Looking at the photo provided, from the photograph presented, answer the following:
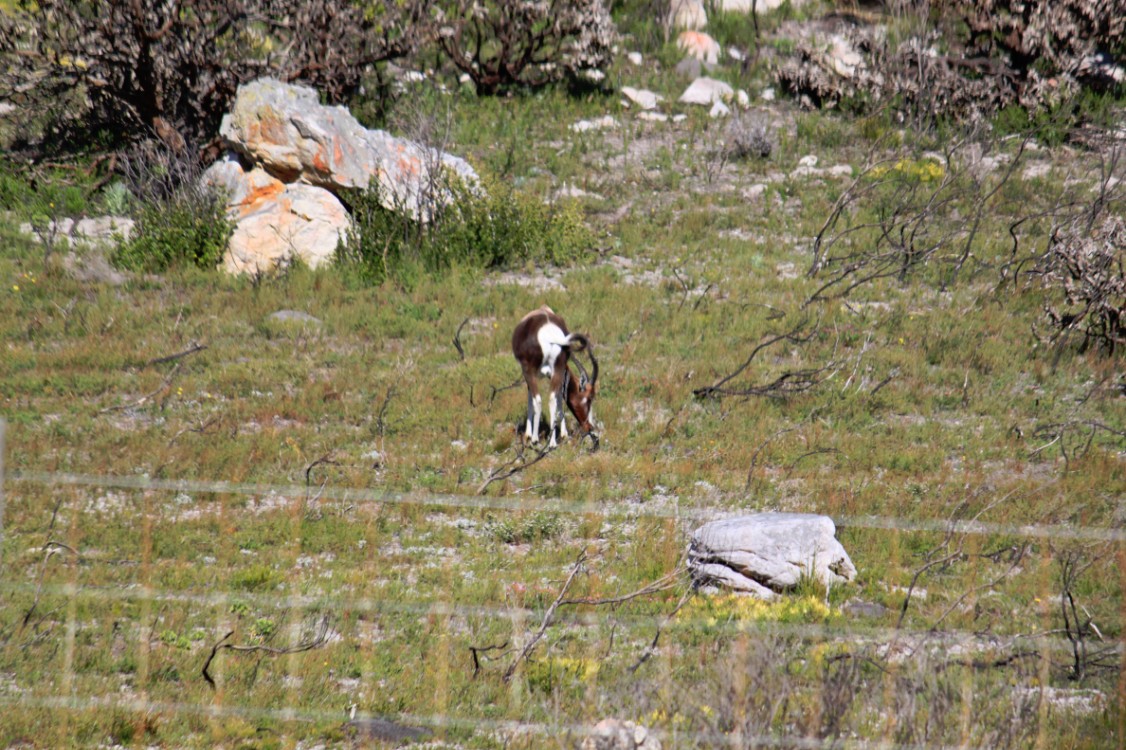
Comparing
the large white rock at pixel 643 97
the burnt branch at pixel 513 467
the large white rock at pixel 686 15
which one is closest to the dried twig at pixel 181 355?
the burnt branch at pixel 513 467

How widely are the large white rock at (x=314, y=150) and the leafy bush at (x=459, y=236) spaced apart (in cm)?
21

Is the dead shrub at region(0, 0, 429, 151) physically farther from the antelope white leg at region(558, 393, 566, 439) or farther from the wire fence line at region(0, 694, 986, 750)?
the wire fence line at region(0, 694, 986, 750)

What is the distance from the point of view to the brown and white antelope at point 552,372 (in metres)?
9.74

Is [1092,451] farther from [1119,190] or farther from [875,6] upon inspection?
[875,6]

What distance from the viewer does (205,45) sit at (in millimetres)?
16250

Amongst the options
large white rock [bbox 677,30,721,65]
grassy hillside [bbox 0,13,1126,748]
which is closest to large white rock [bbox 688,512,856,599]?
grassy hillside [bbox 0,13,1126,748]

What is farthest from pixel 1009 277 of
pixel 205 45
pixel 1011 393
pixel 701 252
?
pixel 205 45

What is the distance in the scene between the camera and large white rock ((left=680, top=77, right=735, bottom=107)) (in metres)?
21.0

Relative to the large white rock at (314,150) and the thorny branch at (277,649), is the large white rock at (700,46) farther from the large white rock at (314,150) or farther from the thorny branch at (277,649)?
the thorny branch at (277,649)

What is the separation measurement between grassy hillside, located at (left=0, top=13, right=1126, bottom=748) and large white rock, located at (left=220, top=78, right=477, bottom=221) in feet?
5.32

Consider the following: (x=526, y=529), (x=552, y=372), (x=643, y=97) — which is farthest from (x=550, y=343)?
(x=643, y=97)

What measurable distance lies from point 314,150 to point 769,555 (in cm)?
1027

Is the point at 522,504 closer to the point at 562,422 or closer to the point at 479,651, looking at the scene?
the point at 562,422

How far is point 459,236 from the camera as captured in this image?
48.0 ft
